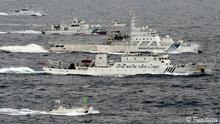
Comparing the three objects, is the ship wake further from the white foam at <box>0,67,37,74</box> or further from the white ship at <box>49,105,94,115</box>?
the white ship at <box>49,105,94,115</box>

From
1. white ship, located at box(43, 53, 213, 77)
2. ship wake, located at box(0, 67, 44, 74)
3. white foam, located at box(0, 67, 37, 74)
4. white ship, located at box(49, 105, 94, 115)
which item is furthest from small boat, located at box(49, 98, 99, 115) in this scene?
white foam, located at box(0, 67, 37, 74)

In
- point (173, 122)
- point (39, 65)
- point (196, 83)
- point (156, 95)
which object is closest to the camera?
point (173, 122)

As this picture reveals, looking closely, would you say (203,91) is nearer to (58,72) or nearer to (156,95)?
(156,95)

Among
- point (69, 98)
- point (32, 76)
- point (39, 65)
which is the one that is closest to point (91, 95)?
point (69, 98)

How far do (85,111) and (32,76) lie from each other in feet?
135

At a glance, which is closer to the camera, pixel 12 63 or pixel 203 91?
pixel 203 91

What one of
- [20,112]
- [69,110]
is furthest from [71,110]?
[20,112]

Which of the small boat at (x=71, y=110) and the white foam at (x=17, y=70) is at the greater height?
the white foam at (x=17, y=70)

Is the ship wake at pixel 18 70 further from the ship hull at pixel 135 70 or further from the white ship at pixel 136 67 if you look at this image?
the white ship at pixel 136 67

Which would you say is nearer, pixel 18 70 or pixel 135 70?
pixel 135 70

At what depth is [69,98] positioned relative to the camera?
13962cm

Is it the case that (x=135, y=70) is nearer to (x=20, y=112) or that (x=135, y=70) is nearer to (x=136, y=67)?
(x=136, y=67)

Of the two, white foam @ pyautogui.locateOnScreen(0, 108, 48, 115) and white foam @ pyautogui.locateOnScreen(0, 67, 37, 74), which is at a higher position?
white foam @ pyautogui.locateOnScreen(0, 67, 37, 74)

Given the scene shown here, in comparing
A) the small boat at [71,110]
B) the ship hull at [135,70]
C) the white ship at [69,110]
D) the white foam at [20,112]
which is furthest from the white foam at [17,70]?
the white ship at [69,110]
